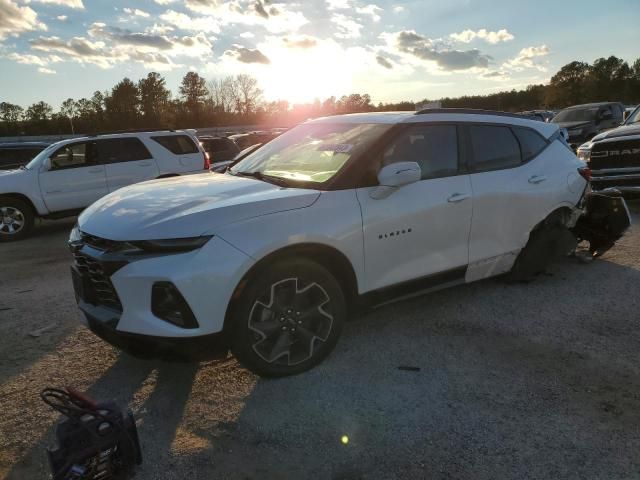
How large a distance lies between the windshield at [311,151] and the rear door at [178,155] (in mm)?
5795

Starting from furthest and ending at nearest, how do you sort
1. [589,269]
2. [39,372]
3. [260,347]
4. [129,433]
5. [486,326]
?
[589,269]
[486,326]
[39,372]
[260,347]
[129,433]

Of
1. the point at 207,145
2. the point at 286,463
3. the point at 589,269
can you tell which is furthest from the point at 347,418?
the point at 207,145

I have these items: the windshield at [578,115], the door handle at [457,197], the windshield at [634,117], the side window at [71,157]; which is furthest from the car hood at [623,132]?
the side window at [71,157]

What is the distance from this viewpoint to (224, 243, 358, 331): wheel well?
2918 mm

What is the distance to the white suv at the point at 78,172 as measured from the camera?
8.91 metres

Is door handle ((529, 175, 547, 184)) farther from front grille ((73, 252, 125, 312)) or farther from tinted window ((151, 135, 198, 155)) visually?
tinted window ((151, 135, 198, 155))

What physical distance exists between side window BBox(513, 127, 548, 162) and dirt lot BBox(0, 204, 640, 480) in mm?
1377

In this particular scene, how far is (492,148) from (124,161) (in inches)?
296

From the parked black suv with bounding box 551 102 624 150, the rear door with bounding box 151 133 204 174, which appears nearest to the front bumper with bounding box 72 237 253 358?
the rear door with bounding box 151 133 204 174

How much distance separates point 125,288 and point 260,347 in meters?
0.90

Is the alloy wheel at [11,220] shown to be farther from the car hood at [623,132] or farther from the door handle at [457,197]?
the car hood at [623,132]

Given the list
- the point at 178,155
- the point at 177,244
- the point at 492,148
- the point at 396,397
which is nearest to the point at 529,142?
the point at 492,148

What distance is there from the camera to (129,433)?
2.39 meters

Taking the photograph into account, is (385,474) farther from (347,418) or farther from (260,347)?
(260,347)
